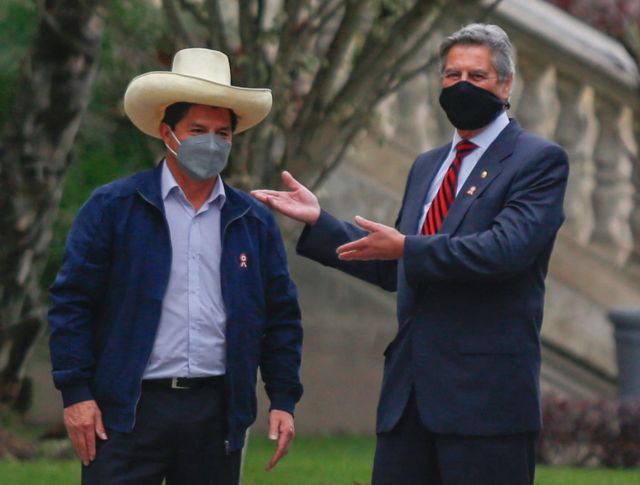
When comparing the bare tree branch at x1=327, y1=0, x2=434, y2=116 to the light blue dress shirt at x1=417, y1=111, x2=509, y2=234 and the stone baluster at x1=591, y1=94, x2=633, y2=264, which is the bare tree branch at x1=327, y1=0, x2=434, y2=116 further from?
the light blue dress shirt at x1=417, y1=111, x2=509, y2=234

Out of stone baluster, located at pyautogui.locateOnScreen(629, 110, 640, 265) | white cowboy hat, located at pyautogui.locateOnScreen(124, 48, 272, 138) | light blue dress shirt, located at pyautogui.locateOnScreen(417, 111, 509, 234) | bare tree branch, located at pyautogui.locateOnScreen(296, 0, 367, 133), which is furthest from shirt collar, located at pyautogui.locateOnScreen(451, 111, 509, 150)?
stone baluster, located at pyautogui.locateOnScreen(629, 110, 640, 265)

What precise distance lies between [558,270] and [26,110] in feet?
12.4

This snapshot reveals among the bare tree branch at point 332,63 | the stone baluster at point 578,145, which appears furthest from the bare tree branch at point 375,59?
the stone baluster at point 578,145

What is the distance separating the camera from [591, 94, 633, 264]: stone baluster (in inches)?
432

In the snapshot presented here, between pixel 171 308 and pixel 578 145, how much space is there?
6.18 meters

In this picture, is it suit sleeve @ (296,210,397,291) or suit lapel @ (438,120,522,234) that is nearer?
suit lapel @ (438,120,522,234)

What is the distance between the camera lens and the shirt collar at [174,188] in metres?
5.24

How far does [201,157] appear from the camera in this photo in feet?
16.9

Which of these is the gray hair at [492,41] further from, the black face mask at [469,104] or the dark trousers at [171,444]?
the dark trousers at [171,444]

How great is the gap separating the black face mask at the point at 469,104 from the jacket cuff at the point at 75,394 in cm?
142

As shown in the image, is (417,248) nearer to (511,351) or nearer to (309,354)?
(511,351)

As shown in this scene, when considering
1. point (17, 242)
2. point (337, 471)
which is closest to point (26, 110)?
point (17, 242)

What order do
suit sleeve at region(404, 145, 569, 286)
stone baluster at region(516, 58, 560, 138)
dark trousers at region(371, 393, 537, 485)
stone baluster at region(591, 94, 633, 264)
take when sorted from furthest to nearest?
stone baluster at region(591, 94, 633, 264)
stone baluster at region(516, 58, 560, 138)
dark trousers at region(371, 393, 537, 485)
suit sleeve at region(404, 145, 569, 286)

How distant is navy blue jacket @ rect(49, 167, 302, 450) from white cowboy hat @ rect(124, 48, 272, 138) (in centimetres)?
21
